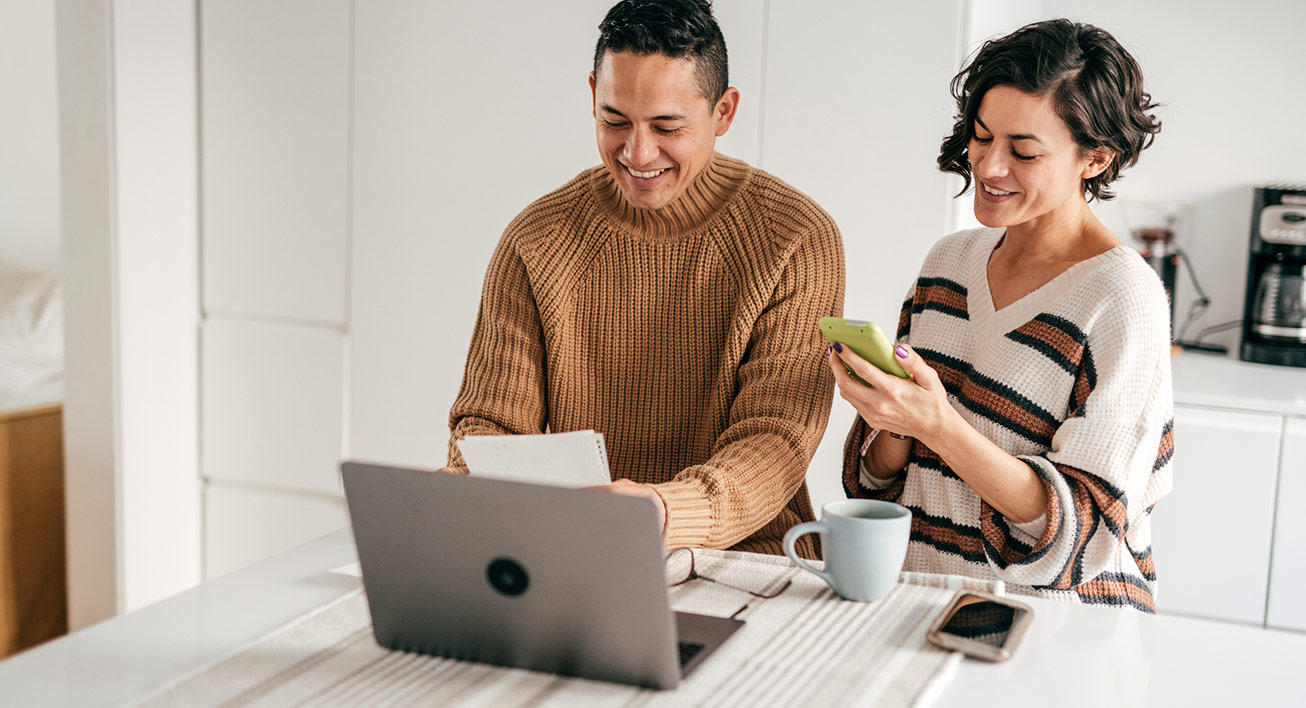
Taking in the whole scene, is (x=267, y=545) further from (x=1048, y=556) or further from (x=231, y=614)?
(x=1048, y=556)

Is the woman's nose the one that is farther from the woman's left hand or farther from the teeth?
the teeth

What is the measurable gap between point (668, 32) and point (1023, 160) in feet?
1.46

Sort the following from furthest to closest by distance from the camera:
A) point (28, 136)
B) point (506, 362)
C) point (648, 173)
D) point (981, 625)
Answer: point (28, 136), point (506, 362), point (648, 173), point (981, 625)

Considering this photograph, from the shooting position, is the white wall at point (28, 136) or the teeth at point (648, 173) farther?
the white wall at point (28, 136)

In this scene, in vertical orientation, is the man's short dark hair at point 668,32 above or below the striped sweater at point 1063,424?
above

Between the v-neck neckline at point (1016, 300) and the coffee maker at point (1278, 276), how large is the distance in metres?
1.33

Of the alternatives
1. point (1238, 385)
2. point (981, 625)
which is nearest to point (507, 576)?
point (981, 625)

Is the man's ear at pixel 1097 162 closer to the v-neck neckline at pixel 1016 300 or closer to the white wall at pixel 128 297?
the v-neck neckline at pixel 1016 300

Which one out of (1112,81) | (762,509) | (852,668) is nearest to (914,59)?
(1112,81)

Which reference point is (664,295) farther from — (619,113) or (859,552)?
(859,552)

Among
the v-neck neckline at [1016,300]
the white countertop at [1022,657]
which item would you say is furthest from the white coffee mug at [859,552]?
the v-neck neckline at [1016,300]

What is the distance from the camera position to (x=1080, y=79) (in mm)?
1316

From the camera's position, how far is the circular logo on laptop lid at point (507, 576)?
0.89 meters

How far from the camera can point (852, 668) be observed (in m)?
0.91
